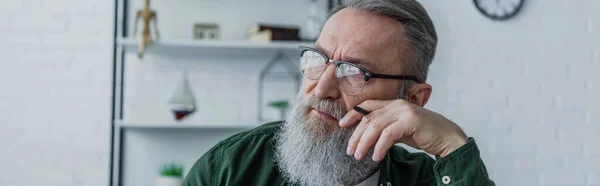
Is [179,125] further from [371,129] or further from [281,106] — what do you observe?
[371,129]

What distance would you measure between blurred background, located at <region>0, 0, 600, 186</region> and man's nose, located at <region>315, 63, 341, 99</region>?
5.24 ft

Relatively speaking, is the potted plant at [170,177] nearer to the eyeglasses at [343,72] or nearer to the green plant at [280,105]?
the green plant at [280,105]

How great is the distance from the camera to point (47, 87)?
3232 millimetres

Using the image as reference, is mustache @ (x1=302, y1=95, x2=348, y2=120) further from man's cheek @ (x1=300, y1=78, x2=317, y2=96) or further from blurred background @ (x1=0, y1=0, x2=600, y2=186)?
blurred background @ (x1=0, y1=0, x2=600, y2=186)

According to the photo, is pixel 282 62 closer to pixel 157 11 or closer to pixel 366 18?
pixel 157 11

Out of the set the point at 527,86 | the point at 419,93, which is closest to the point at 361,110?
the point at 419,93

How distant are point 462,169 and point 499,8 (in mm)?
1692

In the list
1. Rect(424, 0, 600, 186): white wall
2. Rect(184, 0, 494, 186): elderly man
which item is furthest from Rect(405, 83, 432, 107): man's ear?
Rect(424, 0, 600, 186): white wall

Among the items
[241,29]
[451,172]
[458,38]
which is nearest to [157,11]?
[241,29]

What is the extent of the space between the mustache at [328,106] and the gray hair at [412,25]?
6.5 inches

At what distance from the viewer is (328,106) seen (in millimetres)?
1395

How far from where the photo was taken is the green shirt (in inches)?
52.4

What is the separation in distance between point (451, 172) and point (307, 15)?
2137mm

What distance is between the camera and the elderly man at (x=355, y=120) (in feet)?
4.38
